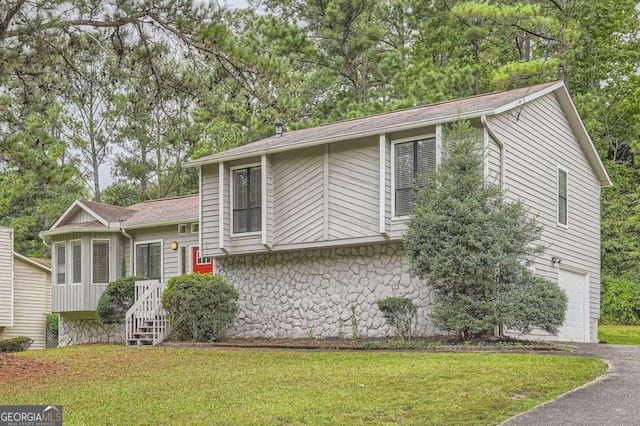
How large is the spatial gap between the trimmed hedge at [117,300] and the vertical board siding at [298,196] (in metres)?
5.11

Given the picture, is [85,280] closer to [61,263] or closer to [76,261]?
[76,261]

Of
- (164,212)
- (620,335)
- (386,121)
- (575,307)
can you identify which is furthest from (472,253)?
(164,212)

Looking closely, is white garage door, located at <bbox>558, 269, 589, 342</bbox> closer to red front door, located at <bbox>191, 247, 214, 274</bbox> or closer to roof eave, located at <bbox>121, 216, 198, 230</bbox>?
red front door, located at <bbox>191, 247, 214, 274</bbox>

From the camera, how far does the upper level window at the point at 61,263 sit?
2286cm

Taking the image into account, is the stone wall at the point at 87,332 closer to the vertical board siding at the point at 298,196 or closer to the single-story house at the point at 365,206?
the single-story house at the point at 365,206

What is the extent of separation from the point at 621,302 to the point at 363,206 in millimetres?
11892

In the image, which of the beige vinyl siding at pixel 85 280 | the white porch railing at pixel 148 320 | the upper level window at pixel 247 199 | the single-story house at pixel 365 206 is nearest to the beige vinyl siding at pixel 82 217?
the beige vinyl siding at pixel 85 280

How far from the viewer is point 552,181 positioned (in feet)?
57.7

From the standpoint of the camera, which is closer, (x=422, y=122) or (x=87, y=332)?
(x=422, y=122)

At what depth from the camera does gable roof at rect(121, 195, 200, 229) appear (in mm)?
21188

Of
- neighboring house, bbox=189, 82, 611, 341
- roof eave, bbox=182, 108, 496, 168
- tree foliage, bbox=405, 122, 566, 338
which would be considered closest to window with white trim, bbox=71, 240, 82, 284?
neighboring house, bbox=189, 82, 611, 341

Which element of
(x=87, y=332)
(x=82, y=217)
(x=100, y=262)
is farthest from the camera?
(x=82, y=217)

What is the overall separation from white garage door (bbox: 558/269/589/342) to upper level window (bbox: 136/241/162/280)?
431 inches

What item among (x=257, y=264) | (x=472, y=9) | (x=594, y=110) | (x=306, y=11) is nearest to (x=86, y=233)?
→ (x=257, y=264)
